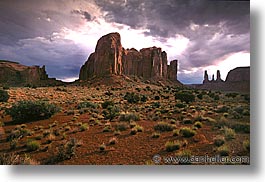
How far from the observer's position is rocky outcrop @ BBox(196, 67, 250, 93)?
466 cm

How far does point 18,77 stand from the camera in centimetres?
510

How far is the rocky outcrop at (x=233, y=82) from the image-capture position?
4659mm

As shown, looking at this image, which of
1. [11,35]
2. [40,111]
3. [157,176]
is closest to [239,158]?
[157,176]

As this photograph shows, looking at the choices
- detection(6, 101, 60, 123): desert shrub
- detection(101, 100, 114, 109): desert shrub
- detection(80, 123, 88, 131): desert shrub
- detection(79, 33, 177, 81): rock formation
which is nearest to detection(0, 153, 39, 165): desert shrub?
detection(6, 101, 60, 123): desert shrub

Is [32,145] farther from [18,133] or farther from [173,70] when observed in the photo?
[173,70]

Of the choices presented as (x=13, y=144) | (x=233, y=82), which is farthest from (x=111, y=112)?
(x=233, y=82)

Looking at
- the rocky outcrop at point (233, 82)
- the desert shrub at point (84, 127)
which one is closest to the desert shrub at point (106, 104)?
the desert shrub at point (84, 127)

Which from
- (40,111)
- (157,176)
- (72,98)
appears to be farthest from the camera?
(72,98)

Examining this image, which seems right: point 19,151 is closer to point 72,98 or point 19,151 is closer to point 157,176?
point 72,98

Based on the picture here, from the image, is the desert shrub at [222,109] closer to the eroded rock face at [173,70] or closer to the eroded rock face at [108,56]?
the eroded rock face at [173,70]

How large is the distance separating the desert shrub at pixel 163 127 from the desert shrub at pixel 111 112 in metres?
0.80

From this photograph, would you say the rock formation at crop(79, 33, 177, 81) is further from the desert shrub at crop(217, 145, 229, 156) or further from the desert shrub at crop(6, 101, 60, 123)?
the desert shrub at crop(217, 145, 229, 156)

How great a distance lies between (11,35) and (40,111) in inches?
63.2

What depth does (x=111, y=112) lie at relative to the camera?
519 centimetres
